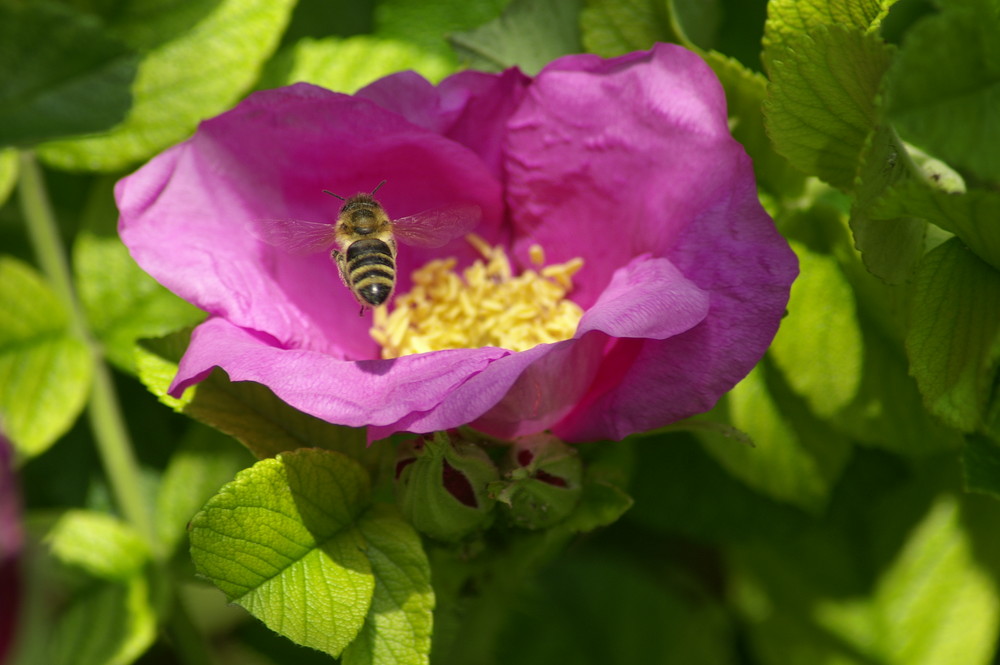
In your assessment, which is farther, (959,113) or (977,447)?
(977,447)

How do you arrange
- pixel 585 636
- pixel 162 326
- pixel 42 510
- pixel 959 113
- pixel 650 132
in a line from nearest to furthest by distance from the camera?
pixel 959 113
pixel 650 132
pixel 162 326
pixel 42 510
pixel 585 636

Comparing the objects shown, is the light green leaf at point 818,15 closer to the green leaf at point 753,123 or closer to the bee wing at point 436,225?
the green leaf at point 753,123

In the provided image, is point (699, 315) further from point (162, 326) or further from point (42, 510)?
point (42, 510)

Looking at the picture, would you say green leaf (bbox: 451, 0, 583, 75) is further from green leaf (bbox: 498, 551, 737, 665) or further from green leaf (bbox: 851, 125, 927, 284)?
green leaf (bbox: 498, 551, 737, 665)

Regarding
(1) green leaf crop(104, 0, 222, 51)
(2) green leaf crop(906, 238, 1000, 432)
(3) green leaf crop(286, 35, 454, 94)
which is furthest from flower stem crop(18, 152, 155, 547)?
(2) green leaf crop(906, 238, 1000, 432)

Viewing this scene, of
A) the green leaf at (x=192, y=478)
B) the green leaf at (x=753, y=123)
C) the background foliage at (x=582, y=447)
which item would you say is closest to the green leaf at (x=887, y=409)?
the background foliage at (x=582, y=447)

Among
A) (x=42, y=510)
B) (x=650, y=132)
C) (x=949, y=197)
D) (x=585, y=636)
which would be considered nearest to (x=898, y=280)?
(x=949, y=197)

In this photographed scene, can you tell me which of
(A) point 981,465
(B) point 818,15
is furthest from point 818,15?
(A) point 981,465

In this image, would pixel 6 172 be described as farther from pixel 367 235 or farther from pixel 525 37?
pixel 525 37
